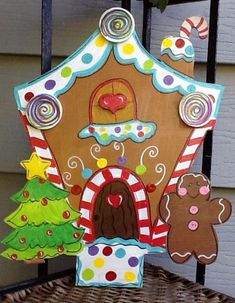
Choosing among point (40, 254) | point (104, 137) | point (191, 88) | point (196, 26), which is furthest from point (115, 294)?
point (196, 26)

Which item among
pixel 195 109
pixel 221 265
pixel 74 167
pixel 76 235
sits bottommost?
pixel 221 265

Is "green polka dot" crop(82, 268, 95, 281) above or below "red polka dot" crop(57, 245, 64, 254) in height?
below

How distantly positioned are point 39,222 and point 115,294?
0.55 ft

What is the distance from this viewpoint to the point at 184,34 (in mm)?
897

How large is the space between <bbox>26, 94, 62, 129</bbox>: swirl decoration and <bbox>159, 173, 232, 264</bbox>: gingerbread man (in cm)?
22

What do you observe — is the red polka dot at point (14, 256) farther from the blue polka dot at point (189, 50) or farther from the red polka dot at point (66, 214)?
the blue polka dot at point (189, 50)

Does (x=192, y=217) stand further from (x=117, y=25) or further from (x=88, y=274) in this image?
(x=117, y=25)

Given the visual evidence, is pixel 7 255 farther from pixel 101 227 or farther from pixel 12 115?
pixel 12 115

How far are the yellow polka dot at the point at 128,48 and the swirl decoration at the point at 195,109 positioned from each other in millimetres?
115

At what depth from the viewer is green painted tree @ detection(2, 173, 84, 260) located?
819 mm

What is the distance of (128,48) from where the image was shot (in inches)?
33.8

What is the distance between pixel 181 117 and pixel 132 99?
0.08 metres

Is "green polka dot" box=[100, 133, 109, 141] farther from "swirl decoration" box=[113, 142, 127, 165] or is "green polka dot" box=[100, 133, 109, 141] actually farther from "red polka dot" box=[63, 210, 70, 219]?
"red polka dot" box=[63, 210, 70, 219]

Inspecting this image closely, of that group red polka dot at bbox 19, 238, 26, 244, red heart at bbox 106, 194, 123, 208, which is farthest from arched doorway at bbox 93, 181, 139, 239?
red polka dot at bbox 19, 238, 26, 244
